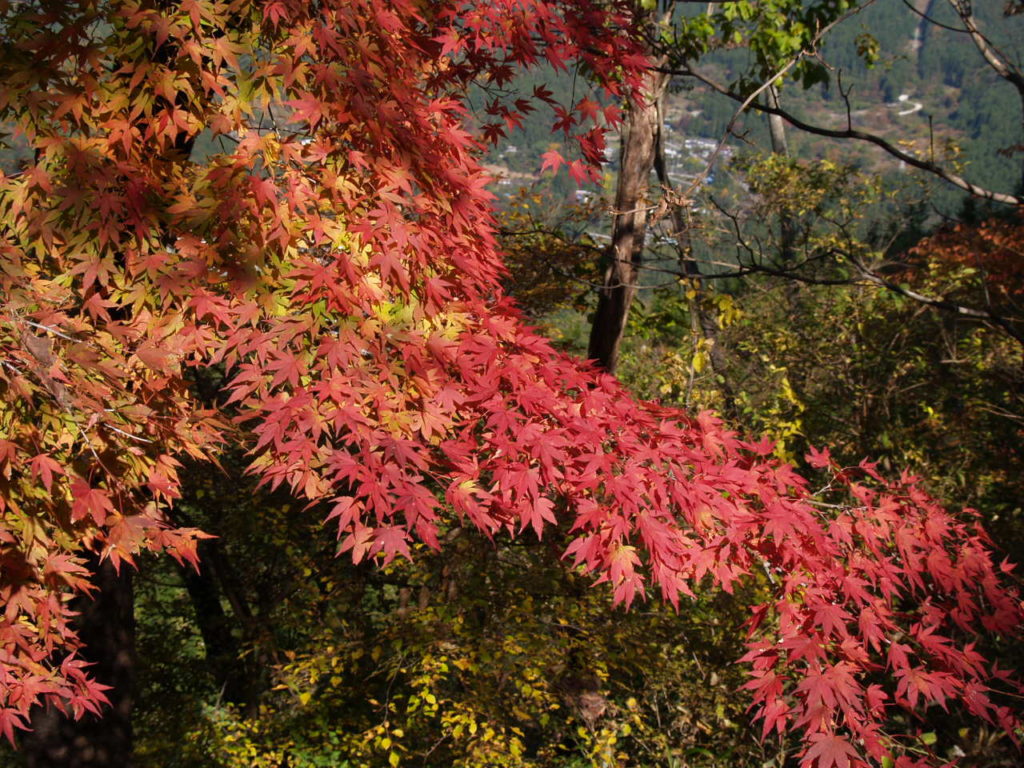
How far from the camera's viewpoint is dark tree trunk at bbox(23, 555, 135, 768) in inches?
124

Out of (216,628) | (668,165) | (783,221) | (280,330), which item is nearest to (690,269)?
(668,165)

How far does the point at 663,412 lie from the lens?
8.89 feet

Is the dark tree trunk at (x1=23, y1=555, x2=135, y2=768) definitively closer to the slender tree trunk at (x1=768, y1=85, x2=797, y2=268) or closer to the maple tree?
the maple tree

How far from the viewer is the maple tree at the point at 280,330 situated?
1.98 metres

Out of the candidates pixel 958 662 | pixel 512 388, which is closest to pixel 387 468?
pixel 512 388

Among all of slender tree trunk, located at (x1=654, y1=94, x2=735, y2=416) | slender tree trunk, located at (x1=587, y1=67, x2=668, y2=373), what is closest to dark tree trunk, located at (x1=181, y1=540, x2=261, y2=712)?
slender tree trunk, located at (x1=587, y1=67, x2=668, y2=373)

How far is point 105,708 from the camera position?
3293mm

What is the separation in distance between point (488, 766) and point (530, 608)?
0.96 metres

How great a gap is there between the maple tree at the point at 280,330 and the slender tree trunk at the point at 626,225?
6.99ft

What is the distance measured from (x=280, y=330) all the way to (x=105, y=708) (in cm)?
239

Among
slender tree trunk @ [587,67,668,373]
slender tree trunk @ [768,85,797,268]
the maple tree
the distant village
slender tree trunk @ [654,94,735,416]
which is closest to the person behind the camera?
the maple tree

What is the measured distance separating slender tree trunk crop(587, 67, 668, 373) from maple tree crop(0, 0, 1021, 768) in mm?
2132

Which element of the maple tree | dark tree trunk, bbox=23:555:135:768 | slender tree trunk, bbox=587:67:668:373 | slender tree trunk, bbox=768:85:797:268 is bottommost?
dark tree trunk, bbox=23:555:135:768

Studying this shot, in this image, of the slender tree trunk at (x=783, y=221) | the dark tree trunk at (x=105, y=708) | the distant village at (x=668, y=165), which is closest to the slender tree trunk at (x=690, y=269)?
the distant village at (x=668, y=165)
